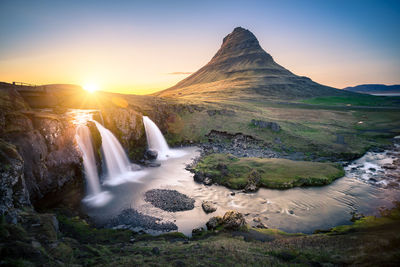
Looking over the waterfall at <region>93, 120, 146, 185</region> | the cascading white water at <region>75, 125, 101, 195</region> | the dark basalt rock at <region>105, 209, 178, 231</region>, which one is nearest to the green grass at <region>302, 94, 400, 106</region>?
the waterfall at <region>93, 120, 146, 185</region>

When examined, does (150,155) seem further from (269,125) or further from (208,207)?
(269,125)

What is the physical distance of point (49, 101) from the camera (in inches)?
1699

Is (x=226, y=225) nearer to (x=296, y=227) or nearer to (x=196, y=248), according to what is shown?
(x=196, y=248)

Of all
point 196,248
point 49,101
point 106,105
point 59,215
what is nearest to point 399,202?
point 196,248

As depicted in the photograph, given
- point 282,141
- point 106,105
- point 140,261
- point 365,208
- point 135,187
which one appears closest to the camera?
point 140,261

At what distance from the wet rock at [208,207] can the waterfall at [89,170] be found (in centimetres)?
1280

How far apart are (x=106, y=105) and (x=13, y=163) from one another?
34272mm

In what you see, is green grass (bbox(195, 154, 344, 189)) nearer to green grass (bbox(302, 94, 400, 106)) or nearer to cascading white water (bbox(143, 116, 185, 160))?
cascading white water (bbox(143, 116, 185, 160))

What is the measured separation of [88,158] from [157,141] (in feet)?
68.8

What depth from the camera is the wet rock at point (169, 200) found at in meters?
23.8

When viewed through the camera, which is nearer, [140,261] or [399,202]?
[140,261]

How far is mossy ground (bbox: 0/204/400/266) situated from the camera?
384 inches

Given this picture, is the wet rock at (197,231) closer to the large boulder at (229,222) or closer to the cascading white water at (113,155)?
the large boulder at (229,222)

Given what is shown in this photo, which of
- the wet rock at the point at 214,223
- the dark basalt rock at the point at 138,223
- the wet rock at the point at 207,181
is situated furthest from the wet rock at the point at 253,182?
the dark basalt rock at the point at 138,223
